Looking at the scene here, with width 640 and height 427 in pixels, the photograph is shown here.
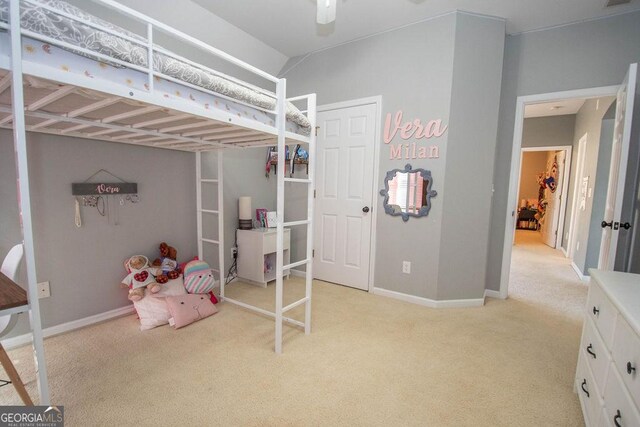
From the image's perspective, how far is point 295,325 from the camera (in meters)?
2.34

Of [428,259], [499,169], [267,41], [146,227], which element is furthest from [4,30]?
[499,169]

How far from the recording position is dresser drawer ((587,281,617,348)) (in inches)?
46.7

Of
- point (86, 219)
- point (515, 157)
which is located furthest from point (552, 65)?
point (86, 219)

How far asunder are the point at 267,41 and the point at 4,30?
8.39 ft

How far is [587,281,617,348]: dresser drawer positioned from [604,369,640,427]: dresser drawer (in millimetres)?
157

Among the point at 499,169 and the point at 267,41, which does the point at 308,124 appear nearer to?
the point at 267,41

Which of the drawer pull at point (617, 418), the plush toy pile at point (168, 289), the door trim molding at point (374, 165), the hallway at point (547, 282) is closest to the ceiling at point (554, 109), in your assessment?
the hallway at point (547, 282)

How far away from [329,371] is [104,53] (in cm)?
191

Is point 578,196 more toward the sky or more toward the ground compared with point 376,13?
more toward the ground

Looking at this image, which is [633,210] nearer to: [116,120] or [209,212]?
[209,212]

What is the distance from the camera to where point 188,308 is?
232 centimetres

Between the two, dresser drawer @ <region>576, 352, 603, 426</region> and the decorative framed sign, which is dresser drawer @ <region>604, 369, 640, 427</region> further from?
the decorative framed sign

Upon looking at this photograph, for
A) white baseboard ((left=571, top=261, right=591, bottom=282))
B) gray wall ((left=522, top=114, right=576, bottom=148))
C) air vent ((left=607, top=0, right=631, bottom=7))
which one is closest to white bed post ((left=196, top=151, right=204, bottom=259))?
air vent ((left=607, top=0, right=631, bottom=7))

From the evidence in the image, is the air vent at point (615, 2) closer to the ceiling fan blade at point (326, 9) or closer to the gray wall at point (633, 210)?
the gray wall at point (633, 210)
